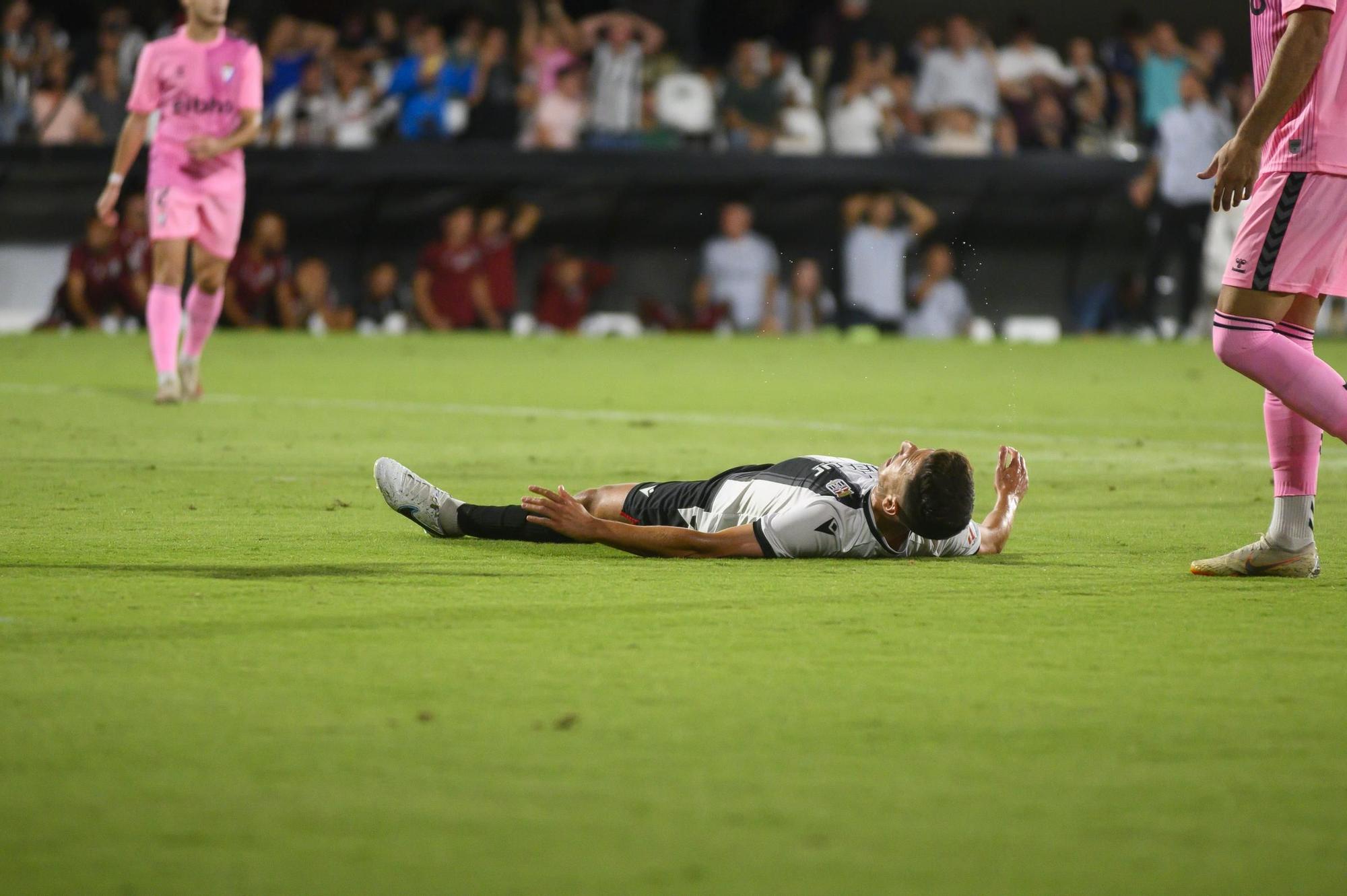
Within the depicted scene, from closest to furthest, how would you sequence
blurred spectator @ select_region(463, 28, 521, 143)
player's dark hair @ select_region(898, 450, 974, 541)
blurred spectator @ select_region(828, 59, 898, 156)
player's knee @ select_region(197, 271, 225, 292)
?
1. player's dark hair @ select_region(898, 450, 974, 541)
2. player's knee @ select_region(197, 271, 225, 292)
3. blurred spectator @ select_region(463, 28, 521, 143)
4. blurred spectator @ select_region(828, 59, 898, 156)

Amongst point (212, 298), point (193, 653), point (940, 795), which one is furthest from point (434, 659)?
point (212, 298)

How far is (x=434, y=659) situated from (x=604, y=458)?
4.70 m

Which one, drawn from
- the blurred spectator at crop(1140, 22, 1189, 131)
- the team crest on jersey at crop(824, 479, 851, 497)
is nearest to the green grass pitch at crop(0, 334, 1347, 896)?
→ the team crest on jersey at crop(824, 479, 851, 497)

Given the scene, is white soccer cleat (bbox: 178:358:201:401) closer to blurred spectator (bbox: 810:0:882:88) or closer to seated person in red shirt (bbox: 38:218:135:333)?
seated person in red shirt (bbox: 38:218:135:333)

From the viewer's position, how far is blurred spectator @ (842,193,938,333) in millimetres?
20438

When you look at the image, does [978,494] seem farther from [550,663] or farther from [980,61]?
[980,61]

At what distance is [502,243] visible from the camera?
20.4m

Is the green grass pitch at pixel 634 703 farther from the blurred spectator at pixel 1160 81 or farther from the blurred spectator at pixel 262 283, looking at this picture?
the blurred spectator at pixel 1160 81

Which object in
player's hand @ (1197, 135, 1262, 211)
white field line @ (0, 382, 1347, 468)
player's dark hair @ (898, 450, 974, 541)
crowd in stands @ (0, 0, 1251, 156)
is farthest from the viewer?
crowd in stands @ (0, 0, 1251, 156)

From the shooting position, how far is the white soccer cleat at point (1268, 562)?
5621mm

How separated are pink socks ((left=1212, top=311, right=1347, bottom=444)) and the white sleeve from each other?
3.86ft

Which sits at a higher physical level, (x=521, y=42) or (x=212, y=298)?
(x=521, y=42)

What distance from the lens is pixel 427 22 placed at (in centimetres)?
2106

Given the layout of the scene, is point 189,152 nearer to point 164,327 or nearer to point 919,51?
point 164,327
